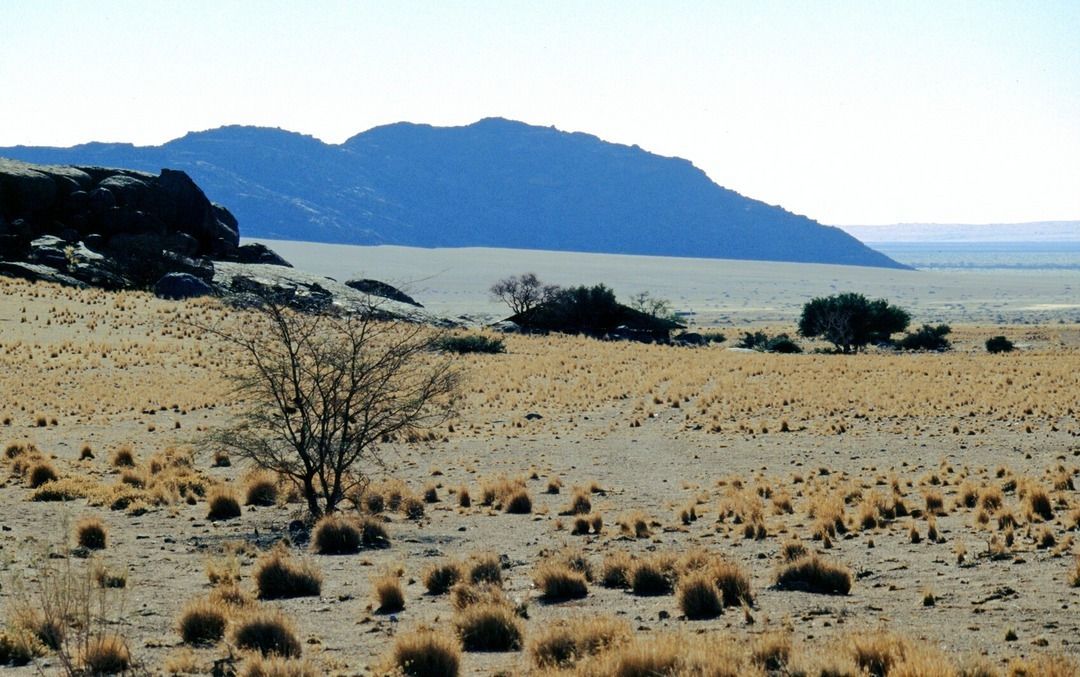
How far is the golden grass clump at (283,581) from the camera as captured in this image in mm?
13656

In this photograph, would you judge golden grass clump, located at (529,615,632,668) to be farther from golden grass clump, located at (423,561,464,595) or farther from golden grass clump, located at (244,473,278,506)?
golden grass clump, located at (244,473,278,506)

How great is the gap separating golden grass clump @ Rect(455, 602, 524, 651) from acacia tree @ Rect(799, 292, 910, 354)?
6825 centimetres

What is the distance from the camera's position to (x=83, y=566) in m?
15.3

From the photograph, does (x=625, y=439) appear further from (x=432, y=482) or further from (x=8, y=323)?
(x=8, y=323)

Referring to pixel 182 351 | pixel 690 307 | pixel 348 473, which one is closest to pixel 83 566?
pixel 348 473

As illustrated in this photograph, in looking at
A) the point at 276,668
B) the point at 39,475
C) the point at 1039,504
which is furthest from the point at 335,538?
the point at 1039,504

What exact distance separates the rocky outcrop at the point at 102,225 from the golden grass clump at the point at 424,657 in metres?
63.6

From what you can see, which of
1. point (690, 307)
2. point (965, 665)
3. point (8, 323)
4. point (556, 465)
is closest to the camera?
point (965, 665)

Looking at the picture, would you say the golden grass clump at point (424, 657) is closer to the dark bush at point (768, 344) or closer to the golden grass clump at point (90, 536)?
the golden grass clump at point (90, 536)

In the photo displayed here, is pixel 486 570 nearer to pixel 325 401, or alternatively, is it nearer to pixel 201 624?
pixel 201 624

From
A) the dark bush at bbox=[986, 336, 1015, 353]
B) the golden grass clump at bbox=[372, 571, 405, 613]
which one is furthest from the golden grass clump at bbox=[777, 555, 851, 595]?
the dark bush at bbox=[986, 336, 1015, 353]

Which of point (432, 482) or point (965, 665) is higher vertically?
point (965, 665)

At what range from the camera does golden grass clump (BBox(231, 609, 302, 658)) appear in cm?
1038

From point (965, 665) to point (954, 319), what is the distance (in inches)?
6345
